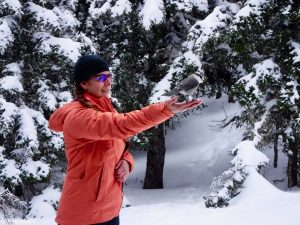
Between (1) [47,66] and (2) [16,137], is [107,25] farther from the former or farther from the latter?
(2) [16,137]

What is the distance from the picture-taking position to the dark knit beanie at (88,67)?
2434 mm

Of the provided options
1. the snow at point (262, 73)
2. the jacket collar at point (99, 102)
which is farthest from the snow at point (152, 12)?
the jacket collar at point (99, 102)

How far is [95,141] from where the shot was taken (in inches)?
91.0

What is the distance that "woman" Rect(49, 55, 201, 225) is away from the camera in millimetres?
2143

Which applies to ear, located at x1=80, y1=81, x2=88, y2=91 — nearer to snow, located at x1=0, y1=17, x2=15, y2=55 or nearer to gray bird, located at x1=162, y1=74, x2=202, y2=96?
gray bird, located at x1=162, y1=74, x2=202, y2=96

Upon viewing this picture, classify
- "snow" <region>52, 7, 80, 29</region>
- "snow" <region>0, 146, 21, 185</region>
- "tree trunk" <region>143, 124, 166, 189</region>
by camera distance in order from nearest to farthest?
"snow" <region>0, 146, 21, 185</region> → "snow" <region>52, 7, 80, 29</region> → "tree trunk" <region>143, 124, 166, 189</region>

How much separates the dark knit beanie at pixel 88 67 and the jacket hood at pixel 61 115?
0.51ft

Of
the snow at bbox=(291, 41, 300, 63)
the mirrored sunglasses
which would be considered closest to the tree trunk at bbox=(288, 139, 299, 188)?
the snow at bbox=(291, 41, 300, 63)

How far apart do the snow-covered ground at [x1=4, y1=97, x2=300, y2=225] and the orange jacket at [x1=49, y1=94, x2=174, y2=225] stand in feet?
9.26

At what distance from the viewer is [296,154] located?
991 cm

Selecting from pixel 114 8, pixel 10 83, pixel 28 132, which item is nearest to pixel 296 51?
pixel 114 8

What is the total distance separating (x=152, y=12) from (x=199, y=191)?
16.3 feet

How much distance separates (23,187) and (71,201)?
324 inches

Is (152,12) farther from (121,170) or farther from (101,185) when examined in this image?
(101,185)
